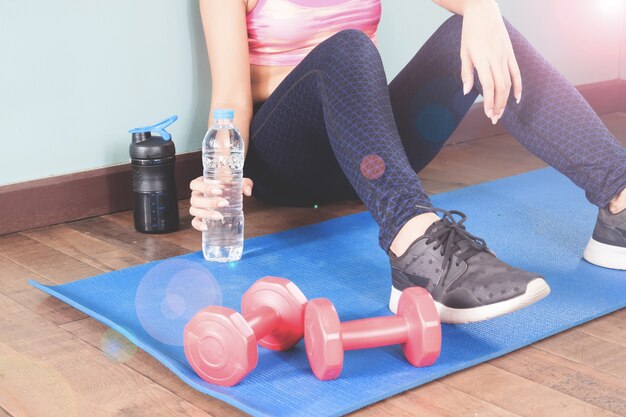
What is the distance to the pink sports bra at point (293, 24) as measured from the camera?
1.79m

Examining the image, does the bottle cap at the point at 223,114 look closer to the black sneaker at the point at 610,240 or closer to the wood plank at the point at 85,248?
the wood plank at the point at 85,248

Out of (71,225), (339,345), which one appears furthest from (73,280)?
(339,345)

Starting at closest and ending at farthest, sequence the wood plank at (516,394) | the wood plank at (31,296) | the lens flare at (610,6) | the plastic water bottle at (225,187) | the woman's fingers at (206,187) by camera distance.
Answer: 1. the wood plank at (516,394)
2. the wood plank at (31,296)
3. the woman's fingers at (206,187)
4. the plastic water bottle at (225,187)
5. the lens flare at (610,6)

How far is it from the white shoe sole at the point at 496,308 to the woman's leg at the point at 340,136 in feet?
0.45

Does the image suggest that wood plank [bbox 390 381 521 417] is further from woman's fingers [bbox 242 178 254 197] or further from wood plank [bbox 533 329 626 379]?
woman's fingers [bbox 242 178 254 197]

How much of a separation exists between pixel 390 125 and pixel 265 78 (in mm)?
546

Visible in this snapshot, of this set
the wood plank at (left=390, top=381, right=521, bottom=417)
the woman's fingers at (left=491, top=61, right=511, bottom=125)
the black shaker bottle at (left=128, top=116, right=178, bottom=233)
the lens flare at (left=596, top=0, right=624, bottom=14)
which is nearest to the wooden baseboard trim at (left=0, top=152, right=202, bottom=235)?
the black shaker bottle at (left=128, top=116, right=178, bottom=233)

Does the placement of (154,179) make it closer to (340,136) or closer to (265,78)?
(265,78)

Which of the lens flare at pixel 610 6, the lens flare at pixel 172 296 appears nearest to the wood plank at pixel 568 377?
the lens flare at pixel 172 296

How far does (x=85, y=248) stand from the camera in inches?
69.7

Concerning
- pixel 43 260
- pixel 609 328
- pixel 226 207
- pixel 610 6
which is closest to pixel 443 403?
pixel 609 328

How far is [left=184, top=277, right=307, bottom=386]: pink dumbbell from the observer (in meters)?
→ 1.08

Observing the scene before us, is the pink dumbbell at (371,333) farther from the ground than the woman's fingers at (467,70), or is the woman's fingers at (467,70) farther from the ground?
the woman's fingers at (467,70)

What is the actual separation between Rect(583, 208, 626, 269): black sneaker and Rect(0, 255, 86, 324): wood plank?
884mm
